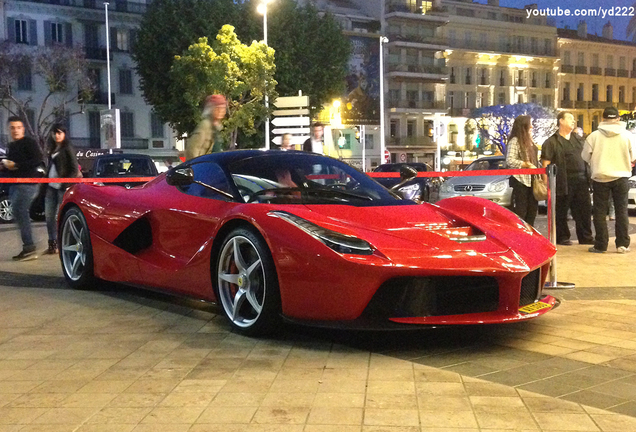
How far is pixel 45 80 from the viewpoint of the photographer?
168 feet

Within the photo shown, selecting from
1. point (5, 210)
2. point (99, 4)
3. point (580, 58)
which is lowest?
point (5, 210)

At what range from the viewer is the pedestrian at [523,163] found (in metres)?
8.98

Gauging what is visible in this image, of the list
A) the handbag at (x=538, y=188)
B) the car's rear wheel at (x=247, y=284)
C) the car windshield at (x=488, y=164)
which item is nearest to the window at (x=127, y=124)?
the car windshield at (x=488, y=164)

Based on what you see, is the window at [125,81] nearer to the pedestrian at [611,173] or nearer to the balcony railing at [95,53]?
the balcony railing at [95,53]

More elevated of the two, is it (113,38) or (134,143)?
(113,38)

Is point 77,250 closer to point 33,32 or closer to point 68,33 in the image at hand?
point 33,32

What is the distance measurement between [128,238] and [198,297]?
1087 millimetres

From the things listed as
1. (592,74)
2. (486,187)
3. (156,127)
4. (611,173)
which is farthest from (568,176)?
(592,74)

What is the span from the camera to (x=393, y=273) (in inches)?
169

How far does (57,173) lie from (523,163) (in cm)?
547

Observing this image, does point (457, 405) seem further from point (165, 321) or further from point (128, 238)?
point (128, 238)

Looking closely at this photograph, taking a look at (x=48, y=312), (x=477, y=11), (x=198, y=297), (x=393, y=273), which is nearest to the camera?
(x=393, y=273)

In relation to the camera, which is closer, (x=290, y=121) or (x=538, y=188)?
(x=538, y=188)

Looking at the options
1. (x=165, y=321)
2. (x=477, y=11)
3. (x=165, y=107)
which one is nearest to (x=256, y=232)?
(x=165, y=321)
